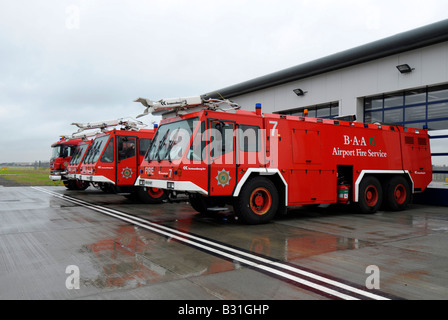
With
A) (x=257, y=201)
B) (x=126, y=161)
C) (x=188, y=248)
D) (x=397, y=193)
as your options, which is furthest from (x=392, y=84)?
(x=188, y=248)

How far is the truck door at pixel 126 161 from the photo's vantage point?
44.9 feet

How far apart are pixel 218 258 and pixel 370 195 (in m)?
7.74

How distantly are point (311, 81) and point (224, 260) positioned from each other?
1468 centimetres

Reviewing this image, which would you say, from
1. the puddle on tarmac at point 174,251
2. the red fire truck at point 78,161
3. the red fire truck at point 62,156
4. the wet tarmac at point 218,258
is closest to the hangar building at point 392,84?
the wet tarmac at point 218,258

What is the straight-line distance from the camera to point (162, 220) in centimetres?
948

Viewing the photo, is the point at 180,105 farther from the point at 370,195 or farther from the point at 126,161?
the point at 370,195

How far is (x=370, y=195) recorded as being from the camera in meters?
11.6

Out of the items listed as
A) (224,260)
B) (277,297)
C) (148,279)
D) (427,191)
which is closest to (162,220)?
(224,260)

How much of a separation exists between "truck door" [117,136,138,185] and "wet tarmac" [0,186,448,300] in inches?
155

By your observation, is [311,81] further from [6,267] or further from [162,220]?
[6,267]

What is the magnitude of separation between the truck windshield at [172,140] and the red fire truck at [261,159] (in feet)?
0.10

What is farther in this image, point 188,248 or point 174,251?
point 188,248

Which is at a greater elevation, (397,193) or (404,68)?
(404,68)

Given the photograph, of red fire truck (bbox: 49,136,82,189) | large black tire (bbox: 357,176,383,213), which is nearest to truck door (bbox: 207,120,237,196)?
large black tire (bbox: 357,176,383,213)
